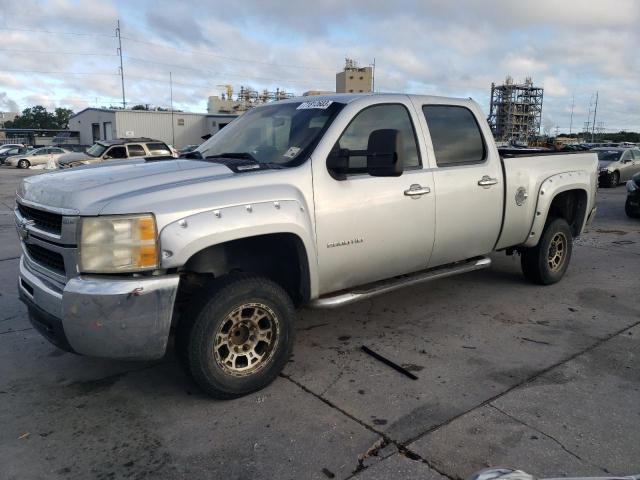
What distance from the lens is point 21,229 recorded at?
11.7 ft

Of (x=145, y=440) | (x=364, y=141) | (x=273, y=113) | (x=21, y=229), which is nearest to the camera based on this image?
(x=145, y=440)

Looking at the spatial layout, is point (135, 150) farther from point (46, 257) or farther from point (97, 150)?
point (46, 257)

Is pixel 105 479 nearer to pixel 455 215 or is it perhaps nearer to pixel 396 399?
pixel 396 399

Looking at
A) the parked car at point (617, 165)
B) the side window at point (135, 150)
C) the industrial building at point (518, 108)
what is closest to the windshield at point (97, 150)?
the side window at point (135, 150)

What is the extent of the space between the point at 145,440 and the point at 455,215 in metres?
2.91

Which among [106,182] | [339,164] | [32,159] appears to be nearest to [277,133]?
[339,164]

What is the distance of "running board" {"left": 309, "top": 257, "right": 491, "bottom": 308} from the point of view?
376cm

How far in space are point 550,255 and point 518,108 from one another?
88146 mm

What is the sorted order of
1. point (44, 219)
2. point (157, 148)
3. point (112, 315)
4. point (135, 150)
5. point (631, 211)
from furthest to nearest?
1. point (157, 148)
2. point (135, 150)
3. point (631, 211)
4. point (44, 219)
5. point (112, 315)

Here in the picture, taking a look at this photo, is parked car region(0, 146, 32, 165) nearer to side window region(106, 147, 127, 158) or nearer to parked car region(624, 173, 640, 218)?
side window region(106, 147, 127, 158)

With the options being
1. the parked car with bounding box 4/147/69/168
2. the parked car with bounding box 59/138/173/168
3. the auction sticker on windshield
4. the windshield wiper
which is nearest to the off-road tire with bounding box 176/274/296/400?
the windshield wiper

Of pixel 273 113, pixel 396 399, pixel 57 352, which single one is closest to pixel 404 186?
pixel 273 113

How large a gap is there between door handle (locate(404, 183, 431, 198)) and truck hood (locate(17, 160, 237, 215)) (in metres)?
1.41

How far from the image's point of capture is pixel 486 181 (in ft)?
15.3
